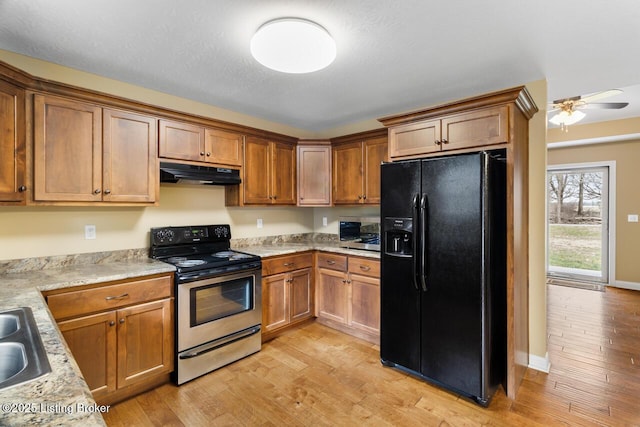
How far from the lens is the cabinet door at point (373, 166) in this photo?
11.3 feet

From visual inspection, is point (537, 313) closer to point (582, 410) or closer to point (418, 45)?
point (582, 410)

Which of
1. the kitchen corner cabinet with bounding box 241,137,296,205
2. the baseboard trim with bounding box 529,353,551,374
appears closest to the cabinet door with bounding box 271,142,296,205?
the kitchen corner cabinet with bounding box 241,137,296,205

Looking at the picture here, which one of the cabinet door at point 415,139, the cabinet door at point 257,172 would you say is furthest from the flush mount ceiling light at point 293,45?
the cabinet door at point 257,172

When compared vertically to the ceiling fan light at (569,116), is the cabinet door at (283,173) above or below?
below

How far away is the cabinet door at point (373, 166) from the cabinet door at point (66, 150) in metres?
2.53

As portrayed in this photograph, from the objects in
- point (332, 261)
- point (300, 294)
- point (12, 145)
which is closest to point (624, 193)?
point (332, 261)

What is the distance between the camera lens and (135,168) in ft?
8.42

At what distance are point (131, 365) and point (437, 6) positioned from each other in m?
3.10

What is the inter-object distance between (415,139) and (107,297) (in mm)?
2699

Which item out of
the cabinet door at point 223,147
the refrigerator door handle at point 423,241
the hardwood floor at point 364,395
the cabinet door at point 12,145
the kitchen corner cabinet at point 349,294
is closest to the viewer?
the cabinet door at point 12,145

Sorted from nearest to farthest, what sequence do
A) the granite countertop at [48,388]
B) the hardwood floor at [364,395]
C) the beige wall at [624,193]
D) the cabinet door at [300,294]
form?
1. the granite countertop at [48,388]
2. the hardwood floor at [364,395]
3. the cabinet door at [300,294]
4. the beige wall at [624,193]

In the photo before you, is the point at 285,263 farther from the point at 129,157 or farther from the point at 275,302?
the point at 129,157

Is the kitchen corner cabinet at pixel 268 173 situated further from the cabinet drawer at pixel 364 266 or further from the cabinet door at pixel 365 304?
the cabinet door at pixel 365 304

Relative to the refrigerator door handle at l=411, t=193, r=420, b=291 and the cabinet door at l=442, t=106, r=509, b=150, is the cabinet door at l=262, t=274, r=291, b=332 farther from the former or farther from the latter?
the cabinet door at l=442, t=106, r=509, b=150
